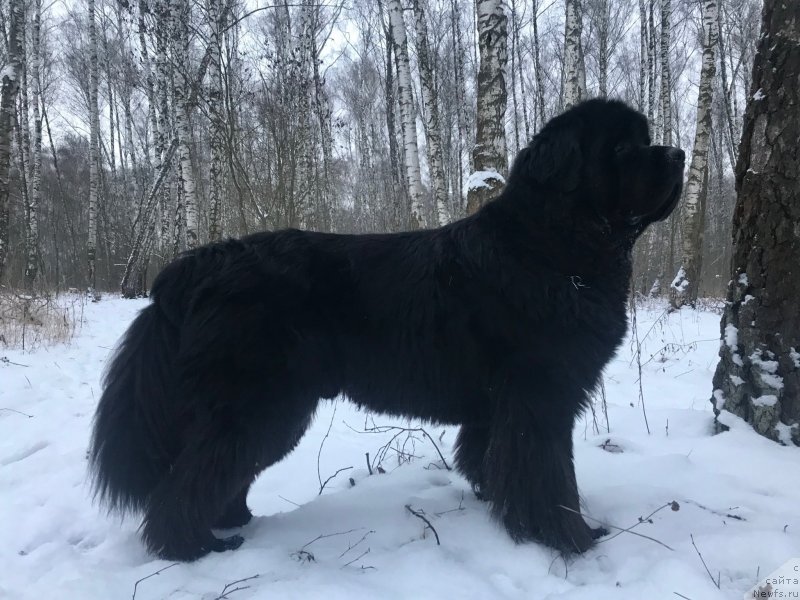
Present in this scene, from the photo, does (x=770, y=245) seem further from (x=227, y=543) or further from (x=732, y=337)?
(x=227, y=543)

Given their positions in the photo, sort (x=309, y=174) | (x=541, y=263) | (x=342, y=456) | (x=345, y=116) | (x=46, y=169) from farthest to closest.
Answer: (x=345, y=116)
(x=46, y=169)
(x=309, y=174)
(x=342, y=456)
(x=541, y=263)

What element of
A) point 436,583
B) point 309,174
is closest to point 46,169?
point 309,174

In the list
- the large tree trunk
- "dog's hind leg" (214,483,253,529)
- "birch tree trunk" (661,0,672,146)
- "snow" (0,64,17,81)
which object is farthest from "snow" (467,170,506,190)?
"birch tree trunk" (661,0,672,146)

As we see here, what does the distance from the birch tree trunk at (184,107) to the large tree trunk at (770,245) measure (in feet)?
28.4

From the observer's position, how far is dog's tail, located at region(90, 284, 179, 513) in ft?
7.07

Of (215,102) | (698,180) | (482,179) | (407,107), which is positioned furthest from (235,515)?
(698,180)

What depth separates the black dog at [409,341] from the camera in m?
2.12

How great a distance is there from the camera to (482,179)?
4863mm

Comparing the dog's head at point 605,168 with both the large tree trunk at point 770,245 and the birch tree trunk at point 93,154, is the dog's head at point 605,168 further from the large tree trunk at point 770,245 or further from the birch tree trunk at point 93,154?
the birch tree trunk at point 93,154

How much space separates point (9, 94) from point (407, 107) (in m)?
6.76

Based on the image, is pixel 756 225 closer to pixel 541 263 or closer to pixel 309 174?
pixel 541 263

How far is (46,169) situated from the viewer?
83.6ft

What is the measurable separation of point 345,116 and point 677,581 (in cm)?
2911

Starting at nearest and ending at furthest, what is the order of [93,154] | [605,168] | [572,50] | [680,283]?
[605,168] → [680,283] → [572,50] → [93,154]
